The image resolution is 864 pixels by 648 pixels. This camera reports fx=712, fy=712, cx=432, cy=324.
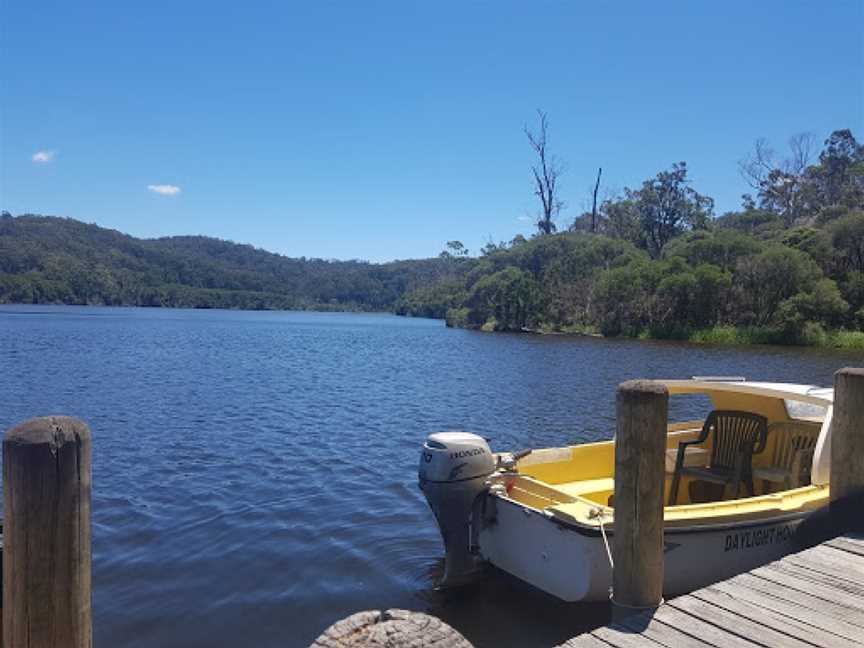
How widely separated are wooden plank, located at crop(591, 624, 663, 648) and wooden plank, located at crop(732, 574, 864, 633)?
0.97 m

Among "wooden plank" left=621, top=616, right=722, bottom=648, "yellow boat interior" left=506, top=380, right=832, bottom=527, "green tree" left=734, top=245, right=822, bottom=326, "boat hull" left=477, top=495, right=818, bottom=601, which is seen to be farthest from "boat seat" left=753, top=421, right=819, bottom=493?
"green tree" left=734, top=245, right=822, bottom=326

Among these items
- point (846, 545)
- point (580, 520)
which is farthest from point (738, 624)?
point (580, 520)

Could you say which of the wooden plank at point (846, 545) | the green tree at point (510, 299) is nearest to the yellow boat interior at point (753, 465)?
the wooden plank at point (846, 545)

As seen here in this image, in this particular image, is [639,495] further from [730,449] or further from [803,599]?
[730,449]

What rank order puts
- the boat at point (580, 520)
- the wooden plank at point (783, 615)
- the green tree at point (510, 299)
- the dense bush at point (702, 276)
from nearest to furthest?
the wooden plank at point (783, 615) → the boat at point (580, 520) → the dense bush at point (702, 276) → the green tree at point (510, 299)

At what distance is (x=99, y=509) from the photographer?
1016 cm

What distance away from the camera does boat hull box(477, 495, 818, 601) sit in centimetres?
611

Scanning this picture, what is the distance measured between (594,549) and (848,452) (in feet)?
7.07

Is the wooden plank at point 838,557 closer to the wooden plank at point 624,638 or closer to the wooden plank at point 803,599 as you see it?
the wooden plank at point 803,599

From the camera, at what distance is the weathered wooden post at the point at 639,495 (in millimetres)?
4184

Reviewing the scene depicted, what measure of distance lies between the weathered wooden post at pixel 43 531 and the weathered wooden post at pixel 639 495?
115 inches

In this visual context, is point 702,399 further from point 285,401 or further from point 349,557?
point 349,557

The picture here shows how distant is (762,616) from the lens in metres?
4.15

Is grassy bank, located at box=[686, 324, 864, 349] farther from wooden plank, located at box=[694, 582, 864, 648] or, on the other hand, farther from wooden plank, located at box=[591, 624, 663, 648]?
wooden plank, located at box=[591, 624, 663, 648]
